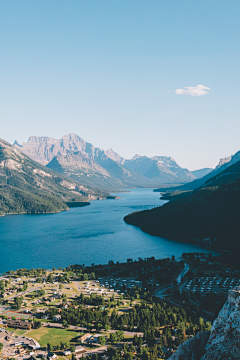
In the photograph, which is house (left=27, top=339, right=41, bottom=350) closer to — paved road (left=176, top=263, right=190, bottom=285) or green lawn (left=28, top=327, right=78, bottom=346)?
green lawn (left=28, top=327, right=78, bottom=346)

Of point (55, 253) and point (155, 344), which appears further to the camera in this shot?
point (55, 253)

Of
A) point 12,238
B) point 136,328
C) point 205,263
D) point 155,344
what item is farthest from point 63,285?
point 12,238

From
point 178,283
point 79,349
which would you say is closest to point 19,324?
point 79,349

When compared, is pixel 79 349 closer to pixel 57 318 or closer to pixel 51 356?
pixel 51 356

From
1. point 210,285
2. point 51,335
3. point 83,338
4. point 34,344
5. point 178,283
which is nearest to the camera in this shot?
point 34,344

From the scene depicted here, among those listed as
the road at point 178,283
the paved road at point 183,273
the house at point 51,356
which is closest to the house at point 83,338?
the house at point 51,356

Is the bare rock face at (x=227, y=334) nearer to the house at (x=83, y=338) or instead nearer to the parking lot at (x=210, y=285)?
the house at (x=83, y=338)

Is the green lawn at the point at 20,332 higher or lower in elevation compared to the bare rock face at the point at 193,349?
lower

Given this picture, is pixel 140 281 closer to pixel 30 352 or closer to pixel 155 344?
pixel 155 344
